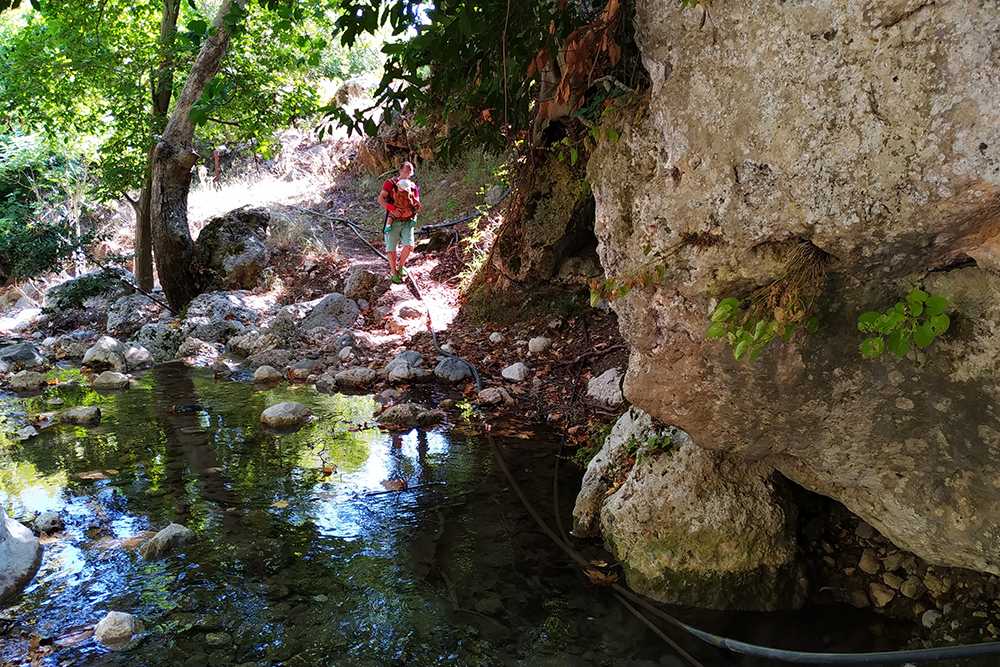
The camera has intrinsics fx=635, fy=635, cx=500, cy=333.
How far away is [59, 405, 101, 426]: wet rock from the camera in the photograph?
6.01 metres

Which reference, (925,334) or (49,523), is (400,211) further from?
(925,334)

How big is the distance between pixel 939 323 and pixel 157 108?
12.3 m

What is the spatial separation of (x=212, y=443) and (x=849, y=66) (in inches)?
209

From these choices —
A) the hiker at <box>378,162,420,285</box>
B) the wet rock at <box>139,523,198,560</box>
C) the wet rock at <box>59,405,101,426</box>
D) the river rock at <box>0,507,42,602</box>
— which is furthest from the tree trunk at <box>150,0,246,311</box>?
the wet rock at <box>139,523,198,560</box>

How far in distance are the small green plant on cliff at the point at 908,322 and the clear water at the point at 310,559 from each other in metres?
1.65

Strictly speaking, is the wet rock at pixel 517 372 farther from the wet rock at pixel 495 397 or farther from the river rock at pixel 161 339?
the river rock at pixel 161 339

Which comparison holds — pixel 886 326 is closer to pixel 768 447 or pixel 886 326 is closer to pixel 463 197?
pixel 768 447

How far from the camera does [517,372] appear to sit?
6.89m

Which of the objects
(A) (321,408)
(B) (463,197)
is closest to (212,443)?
(A) (321,408)

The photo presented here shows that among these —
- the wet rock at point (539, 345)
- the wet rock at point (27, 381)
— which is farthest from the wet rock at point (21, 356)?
the wet rock at point (539, 345)

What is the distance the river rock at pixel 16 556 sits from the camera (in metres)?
3.34

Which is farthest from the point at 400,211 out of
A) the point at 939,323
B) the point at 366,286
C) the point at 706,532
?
the point at 939,323

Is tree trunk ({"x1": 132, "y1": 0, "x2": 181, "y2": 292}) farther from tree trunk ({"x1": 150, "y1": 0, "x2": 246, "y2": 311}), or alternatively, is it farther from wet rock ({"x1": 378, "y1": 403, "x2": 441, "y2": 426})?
wet rock ({"x1": 378, "y1": 403, "x2": 441, "y2": 426})

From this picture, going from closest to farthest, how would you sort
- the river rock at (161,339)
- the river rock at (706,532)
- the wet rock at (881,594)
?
the wet rock at (881,594), the river rock at (706,532), the river rock at (161,339)
